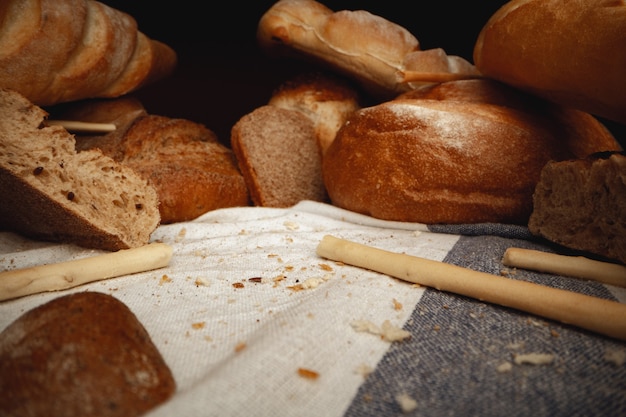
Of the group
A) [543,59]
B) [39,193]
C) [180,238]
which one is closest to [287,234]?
[180,238]

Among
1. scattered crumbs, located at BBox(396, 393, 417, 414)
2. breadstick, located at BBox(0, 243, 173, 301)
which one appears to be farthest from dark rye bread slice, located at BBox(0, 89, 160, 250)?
scattered crumbs, located at BBox(396, 393, 417, 414)

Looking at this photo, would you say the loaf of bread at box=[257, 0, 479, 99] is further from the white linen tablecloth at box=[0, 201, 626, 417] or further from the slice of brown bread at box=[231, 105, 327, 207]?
the white linen tablecloth at box=[0, 201, 626, 417]

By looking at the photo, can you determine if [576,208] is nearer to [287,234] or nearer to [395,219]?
[395,219]

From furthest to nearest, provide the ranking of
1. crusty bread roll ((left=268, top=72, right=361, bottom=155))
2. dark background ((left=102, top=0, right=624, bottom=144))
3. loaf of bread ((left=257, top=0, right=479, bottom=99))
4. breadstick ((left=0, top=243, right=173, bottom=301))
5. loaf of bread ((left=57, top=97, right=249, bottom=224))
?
dark background ((left=102, top=0, right=624, bottom=144)) → crusty bread roll ((left=268, top=72, right=361, bottom=155)) → loaf of bread ((left=257, top=0, right=479, bottom=99)) → loaf of bread ((left=57, top=97, right=249, bottom=224)) → breadstick ((left=0, top=243, right=173, bottom=301))

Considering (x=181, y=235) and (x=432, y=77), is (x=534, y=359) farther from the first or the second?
(x=432, y=77)

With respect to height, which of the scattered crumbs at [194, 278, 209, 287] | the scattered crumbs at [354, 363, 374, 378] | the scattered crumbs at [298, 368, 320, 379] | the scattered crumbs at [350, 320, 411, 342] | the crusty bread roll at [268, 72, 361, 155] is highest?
the crusty bread roll at [268, 72, 361, 155]

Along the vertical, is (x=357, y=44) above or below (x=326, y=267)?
above

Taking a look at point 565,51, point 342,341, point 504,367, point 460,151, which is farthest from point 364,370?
point 565,51

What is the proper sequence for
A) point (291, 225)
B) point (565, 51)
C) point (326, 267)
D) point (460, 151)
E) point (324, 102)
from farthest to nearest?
1. point (324, 102)
2. point (291, 225)
3. point (460, 151)
4. point (565, 51)
5. point (326, 267)
